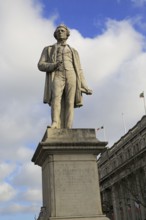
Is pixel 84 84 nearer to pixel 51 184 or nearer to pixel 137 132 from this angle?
pixel 51 184

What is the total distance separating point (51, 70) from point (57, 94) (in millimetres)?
877

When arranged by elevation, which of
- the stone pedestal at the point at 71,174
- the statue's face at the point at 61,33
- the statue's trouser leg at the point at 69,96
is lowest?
the stone pedestal at the point at 71,174

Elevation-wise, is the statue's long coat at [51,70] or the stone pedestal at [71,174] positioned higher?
the statue's long coat at [51,70]

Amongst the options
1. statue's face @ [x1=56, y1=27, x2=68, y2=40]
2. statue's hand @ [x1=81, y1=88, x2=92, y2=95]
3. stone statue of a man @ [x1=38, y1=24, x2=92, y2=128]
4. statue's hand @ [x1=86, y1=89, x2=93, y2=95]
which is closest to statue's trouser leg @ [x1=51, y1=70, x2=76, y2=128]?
stone statue of a man @ [x1=38, y1=24, x2=92, y2=128]

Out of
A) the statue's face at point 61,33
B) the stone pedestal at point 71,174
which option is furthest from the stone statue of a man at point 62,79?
the stone pedestal at point 71,174

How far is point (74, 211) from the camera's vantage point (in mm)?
10891

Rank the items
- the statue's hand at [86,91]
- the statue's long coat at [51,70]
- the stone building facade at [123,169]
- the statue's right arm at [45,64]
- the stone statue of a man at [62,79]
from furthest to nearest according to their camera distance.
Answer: the stone building facade at [123,169] < the statue's hand at [86,91] < the statue's long coat at [51,70] < the statue's right arm at [45,64] < the stone statue of a man at [62,79]

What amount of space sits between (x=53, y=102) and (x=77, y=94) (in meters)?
0.92

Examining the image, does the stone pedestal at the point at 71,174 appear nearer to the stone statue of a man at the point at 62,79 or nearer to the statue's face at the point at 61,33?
the stone statue of a man at the point at 62,79

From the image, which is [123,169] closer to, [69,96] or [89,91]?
[89,91]

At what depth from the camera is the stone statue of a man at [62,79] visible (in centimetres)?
1236

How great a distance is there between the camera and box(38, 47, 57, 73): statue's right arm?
12.6 m

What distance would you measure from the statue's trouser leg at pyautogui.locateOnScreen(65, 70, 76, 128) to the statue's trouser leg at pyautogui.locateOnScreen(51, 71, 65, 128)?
0.17 m

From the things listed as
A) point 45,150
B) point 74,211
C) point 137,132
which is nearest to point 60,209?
point 74,211
